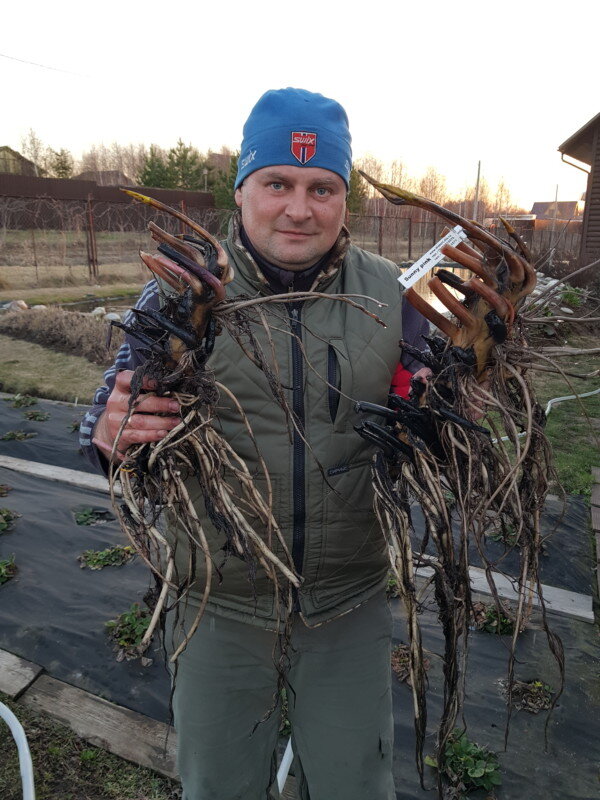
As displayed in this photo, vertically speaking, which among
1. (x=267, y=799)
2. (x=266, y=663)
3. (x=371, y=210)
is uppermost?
(x=371, y=210)

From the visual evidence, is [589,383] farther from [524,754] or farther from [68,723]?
[68,723]

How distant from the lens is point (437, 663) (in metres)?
2.41

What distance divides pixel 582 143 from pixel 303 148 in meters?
15.7

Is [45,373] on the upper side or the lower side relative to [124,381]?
lower

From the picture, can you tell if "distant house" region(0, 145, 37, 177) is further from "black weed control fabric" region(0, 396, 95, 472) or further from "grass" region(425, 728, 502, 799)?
"grass" region(425, 728, 502, 799)

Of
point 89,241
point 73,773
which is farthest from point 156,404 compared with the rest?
point 89,241

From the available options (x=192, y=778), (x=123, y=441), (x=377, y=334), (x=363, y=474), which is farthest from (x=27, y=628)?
(x=377, y=334)

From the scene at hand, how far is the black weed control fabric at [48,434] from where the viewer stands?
170 inches

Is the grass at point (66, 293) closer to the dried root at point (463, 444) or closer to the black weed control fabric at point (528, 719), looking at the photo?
the black weed control fabric at point (528, 719)

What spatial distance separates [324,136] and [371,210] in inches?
1479

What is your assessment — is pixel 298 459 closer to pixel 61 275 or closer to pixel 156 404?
pixel 156 404

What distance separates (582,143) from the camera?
46.1 ft

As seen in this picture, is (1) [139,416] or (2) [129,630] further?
(2) [129,630]


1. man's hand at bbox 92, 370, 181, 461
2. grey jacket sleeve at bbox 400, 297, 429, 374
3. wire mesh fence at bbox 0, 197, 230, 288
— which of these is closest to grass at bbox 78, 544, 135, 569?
man's hand at bbox 92, 370, 181, 461
